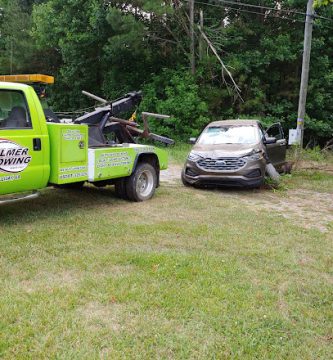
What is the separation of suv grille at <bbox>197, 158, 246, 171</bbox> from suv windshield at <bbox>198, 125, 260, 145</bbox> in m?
0.90

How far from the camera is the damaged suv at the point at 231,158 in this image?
8875 mm

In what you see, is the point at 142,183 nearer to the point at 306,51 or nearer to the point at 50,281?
the point at 50,281

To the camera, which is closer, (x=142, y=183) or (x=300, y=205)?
(x=142, y=183)

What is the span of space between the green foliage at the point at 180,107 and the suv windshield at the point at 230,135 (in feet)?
31.2

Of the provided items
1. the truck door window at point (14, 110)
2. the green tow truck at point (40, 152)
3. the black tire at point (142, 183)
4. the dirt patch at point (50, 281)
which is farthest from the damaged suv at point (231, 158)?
the dirt patch at point (50, 281)

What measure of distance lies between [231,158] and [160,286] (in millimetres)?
5476

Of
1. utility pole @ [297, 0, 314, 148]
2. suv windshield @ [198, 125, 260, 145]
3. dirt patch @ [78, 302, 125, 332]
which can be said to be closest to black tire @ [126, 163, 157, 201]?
suv windshield @ [198, 125, 260, 145]

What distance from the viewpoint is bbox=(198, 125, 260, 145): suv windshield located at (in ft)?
31.9

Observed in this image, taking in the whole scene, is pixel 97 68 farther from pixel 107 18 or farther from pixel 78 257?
pixel 78 257

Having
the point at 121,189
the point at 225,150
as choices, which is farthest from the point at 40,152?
the point at 225,150

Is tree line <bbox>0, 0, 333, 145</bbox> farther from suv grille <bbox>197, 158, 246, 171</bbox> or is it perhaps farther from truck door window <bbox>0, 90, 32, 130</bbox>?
truck door window <bbox>0, 90, 32, 130</bbox>

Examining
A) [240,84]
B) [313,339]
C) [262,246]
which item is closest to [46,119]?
[262,246]

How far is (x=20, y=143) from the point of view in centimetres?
540

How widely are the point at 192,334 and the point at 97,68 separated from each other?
22807 mm
